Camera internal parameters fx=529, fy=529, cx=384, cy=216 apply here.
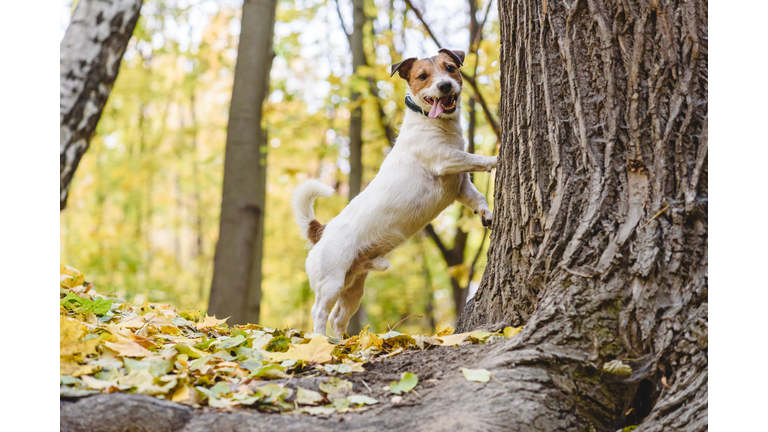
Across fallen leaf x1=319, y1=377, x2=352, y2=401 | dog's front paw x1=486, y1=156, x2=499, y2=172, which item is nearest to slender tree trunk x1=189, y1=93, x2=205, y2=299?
dog's front paw x1=486, y1=156, x2=499, y2=172

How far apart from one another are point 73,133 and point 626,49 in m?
4.86

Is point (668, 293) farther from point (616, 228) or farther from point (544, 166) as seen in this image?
point (544, 166)

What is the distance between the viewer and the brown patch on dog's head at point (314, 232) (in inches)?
168

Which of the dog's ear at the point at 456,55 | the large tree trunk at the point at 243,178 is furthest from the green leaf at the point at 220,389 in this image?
the large tree trunk at the point at 243,178

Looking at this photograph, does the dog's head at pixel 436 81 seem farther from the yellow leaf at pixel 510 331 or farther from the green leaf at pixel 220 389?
the green leaf at pixel 220 389

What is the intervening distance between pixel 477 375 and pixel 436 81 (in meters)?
2.21

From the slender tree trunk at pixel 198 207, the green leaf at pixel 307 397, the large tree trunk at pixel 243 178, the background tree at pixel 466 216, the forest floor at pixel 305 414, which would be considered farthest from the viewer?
the slender tree trunk at pixel 198 207

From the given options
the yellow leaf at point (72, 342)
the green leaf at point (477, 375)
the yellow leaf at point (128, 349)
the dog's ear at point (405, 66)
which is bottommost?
the green leaf at point (477, 375)

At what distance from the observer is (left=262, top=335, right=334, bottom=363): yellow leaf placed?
2533mm

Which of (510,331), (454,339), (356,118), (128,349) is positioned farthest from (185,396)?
(356,118)

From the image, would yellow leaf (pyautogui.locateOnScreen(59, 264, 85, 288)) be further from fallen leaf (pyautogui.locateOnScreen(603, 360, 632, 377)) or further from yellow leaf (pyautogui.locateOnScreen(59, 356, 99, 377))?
fallen leaf (pyautogui.locateOnScreen(603, 360, 632, 377))

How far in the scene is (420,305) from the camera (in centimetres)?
1521

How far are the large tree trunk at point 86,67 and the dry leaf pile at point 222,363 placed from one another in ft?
8.39

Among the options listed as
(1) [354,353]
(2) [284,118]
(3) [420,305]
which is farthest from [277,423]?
(3) [420,305]
